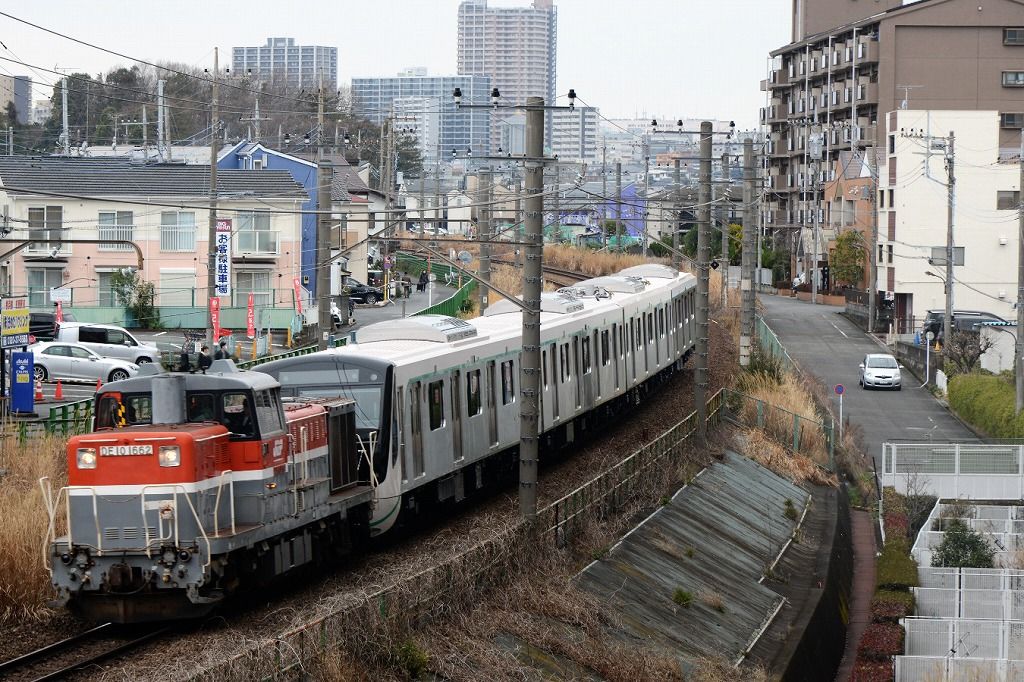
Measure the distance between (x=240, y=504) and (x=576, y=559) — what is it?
5975mm

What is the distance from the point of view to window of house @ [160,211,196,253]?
159 ft

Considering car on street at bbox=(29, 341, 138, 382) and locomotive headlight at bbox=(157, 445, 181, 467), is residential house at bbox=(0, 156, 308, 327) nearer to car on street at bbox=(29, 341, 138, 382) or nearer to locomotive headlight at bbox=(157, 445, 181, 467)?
car on street at bbox=(29, 341, 138, 382)

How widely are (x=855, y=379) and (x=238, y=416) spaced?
40128 millimetres

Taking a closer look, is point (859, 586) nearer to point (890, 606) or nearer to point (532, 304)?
point (890, 606)

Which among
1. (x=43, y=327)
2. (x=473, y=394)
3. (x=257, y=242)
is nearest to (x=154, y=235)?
(x=257, y=242)

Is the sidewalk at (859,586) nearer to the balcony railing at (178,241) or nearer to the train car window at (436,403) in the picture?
the train car window at (436,403)

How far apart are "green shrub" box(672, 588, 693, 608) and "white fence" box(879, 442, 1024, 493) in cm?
1543

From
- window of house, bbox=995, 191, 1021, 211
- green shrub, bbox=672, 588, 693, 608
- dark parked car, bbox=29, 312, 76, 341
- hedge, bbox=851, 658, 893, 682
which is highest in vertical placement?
window of house, bbox=995, 191, 1021, 211

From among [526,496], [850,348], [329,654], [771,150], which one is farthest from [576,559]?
[771,150]

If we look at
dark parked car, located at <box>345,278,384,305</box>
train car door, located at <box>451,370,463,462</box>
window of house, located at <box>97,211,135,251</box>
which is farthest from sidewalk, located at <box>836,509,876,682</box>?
dark parked car, located at <box>345,278,384,305</box>

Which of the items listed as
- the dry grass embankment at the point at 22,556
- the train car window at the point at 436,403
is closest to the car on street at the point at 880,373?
the train car window at the point at 436,403

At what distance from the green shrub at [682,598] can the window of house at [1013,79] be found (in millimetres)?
66788

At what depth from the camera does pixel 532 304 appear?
17078 mm

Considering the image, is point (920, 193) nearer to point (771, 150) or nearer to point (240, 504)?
point (771, 150)
